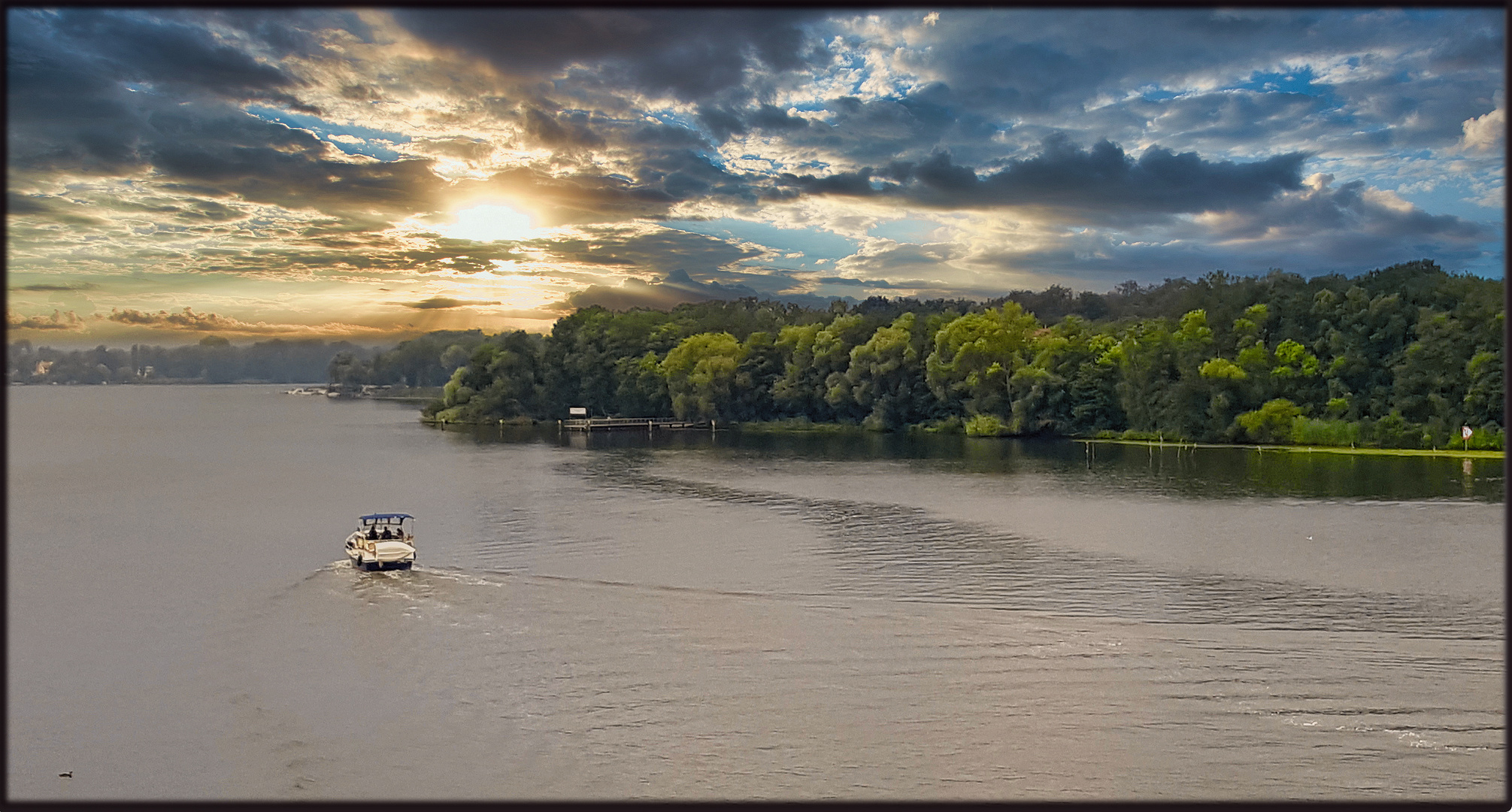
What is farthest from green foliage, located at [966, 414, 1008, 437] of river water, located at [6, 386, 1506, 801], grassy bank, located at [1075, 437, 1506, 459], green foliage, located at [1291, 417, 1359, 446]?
river water, located at [6, 386, 1506, 801]

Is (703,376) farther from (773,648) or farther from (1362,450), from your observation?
(773,648)

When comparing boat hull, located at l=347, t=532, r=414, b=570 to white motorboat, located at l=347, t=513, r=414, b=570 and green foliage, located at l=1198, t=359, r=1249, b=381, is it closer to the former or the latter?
white motorboat, located at l=347, t=513, r=414, b=570

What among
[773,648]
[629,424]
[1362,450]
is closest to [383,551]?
[773,648]

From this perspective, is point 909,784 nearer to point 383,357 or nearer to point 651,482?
point 651,482

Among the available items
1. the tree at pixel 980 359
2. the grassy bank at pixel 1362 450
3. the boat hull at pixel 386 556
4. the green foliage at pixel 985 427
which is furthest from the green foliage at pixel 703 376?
the boat hull at pixel 386 556

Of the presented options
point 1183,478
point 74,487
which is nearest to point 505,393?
point 74,487

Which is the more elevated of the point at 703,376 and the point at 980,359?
the point at 980,359
